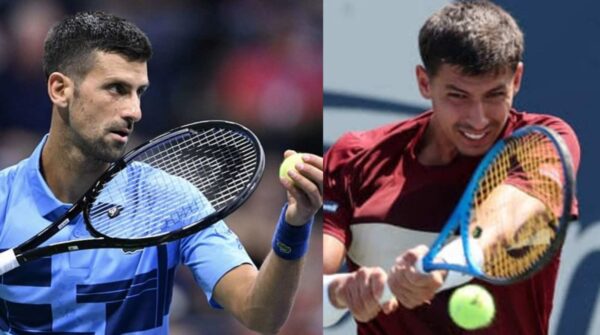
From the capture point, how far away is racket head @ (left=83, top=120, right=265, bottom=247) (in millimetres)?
2582

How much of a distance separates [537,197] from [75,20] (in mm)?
1104

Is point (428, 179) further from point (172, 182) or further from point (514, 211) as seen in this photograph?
point (172, 182)

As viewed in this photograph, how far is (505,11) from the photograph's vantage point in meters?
2.32

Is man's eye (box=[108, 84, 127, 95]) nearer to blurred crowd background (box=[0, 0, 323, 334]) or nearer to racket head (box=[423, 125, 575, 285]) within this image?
blurred crowd background (box=[0, 0, 323, 334])

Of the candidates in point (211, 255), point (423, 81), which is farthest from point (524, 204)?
point (211, 255)

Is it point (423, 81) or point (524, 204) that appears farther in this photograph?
point (423, 81)

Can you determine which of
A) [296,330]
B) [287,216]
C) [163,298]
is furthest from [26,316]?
[296,330]

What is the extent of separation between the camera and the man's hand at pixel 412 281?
7.53 ft

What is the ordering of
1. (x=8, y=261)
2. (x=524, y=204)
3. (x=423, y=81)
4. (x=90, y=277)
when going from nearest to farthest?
(x=524, y=204)
(x=423, y=81)
(x=8, y=261)
(x=90, y=277)

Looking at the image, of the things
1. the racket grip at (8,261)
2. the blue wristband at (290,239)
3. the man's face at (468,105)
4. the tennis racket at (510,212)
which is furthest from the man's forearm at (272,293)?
the racket grip at (8,261)

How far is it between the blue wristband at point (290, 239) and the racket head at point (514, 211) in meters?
0.24

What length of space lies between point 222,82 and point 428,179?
0.96m

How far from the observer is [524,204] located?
224 cm

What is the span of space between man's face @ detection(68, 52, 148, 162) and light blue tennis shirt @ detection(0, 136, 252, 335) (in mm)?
151
